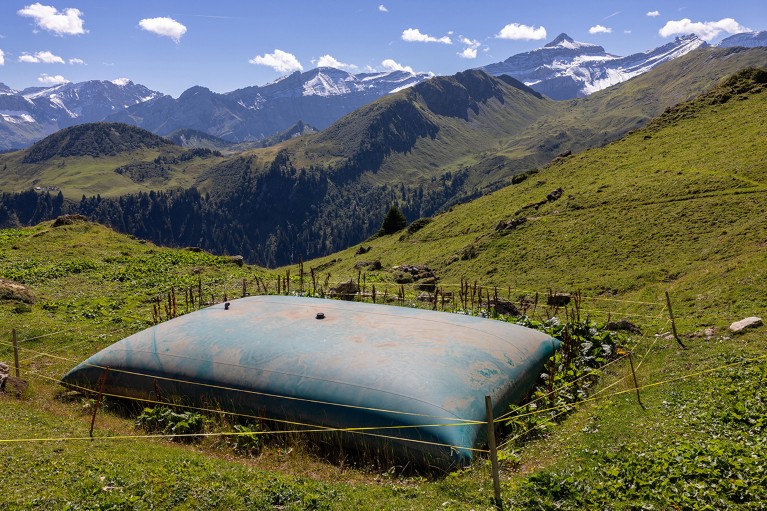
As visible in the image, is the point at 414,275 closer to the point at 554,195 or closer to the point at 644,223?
the point at 644,223

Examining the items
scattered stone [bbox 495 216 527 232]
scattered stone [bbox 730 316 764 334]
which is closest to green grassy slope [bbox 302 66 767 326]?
scattered stone [bbox 495 216 527 232]

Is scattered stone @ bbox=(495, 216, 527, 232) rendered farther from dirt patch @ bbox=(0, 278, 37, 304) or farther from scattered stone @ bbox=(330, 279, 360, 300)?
dirt patch @ bbox=(0, 278, 37, 304)

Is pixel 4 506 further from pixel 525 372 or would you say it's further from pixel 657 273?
pixel 657 273

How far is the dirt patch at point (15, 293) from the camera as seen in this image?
32.0 meters

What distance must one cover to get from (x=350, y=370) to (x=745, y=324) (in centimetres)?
1762

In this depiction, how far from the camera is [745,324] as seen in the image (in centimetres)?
2203

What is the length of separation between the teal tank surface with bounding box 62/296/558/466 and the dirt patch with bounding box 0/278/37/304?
1487cm

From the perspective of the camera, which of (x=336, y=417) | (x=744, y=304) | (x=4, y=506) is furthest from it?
(x=744, y=304)

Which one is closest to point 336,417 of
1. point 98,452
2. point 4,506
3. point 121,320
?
point 98,452

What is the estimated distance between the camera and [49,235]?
51469 mm

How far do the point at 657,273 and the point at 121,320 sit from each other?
120 feet

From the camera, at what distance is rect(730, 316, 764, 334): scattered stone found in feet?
71.8

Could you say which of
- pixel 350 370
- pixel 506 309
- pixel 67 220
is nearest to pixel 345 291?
pixel 506 309

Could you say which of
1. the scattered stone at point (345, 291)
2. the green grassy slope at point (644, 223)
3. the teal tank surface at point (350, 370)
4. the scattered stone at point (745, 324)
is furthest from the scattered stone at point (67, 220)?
the scattered stone at point (745, 324)
